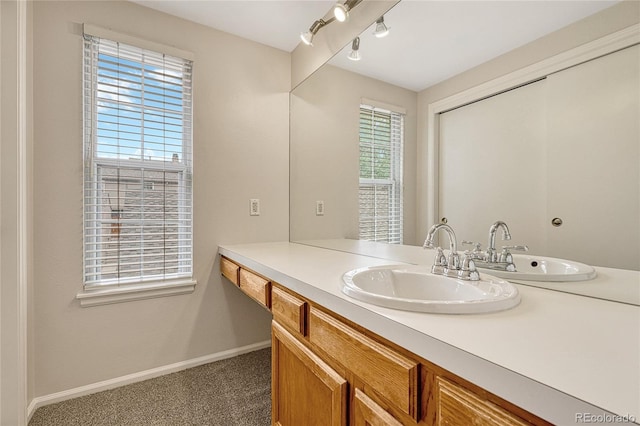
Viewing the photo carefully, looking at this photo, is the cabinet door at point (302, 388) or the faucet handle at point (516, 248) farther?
the faucet handle at point (516, 248)

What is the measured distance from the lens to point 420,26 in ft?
4.34

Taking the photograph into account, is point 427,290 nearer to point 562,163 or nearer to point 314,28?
point 562,163

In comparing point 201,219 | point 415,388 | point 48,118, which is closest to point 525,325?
point 415,388

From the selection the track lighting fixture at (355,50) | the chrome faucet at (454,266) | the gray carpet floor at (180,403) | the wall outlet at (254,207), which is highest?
the track lighting fixture at (355,50)

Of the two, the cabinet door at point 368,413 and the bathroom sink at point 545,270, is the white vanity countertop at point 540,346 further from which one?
the cabinet door at point 368,413

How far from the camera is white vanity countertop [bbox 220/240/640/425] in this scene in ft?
1.38

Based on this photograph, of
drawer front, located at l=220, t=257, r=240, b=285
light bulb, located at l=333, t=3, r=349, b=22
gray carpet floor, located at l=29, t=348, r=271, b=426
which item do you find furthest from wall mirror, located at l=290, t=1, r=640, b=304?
gray carpet floor, located at l=29, t=348, r=271, b=426

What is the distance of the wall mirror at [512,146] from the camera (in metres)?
0.80

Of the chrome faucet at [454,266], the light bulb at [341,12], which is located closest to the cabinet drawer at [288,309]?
the chrome faucet at [454,266]

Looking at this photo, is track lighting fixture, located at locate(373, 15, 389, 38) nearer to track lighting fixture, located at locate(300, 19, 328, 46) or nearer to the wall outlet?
track lighting fixture, located at locate(300, 19, 328, 46)

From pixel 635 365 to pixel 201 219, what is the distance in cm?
202

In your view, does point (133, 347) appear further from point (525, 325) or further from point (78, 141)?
point (525, 325)

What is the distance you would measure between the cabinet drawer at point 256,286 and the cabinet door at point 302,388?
153 millimetres

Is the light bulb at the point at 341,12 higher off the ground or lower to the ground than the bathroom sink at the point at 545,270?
higher
